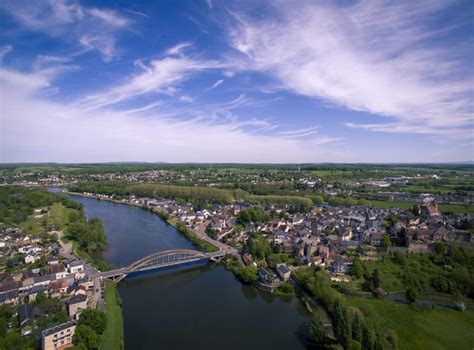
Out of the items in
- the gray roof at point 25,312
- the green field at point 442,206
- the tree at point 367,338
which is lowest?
the gray roof at point 25,312

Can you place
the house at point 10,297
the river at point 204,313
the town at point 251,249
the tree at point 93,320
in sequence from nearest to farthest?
the tree at point 93,320, the river at point 204,313, the town at point 251,249, the house at point 10,297

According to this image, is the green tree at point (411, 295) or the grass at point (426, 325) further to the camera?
the green tree at point (411, 295)

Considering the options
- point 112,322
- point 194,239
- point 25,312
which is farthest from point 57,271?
point 194,239

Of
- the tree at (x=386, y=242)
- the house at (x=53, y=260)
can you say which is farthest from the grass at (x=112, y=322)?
the tree at (x=386, y=242)

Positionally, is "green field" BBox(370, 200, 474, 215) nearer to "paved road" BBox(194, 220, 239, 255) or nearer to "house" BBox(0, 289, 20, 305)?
"paved road" BBox(194, 220, 239, 255)

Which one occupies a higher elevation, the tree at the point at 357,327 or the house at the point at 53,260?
the tree at the point at 357,327

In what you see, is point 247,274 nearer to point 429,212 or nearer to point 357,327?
point 357,327

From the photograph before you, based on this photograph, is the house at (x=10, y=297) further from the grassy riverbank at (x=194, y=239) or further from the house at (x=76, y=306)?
the grassy riverbank at (x=194, y=239)
